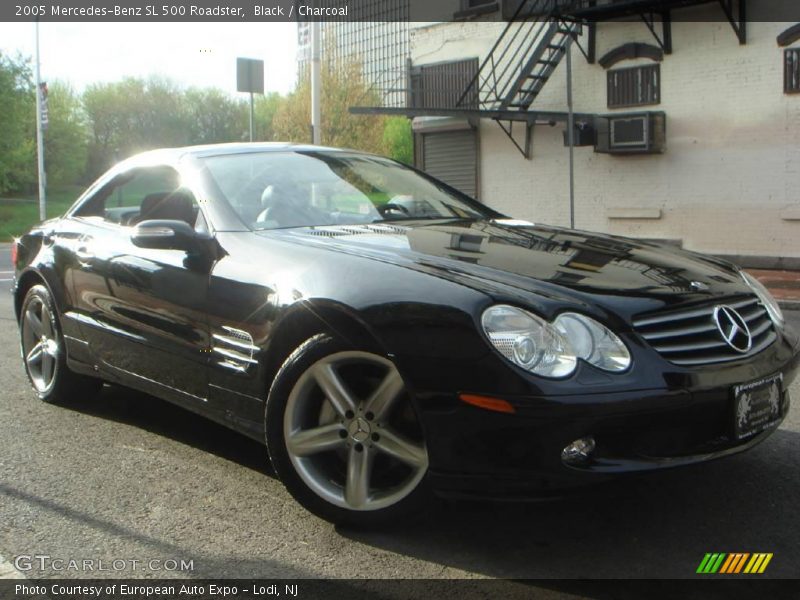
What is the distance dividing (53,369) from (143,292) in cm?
138

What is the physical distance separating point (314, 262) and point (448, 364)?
815 mm

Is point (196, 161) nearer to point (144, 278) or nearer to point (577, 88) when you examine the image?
point (144, 278)

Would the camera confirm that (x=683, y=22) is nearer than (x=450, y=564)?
No

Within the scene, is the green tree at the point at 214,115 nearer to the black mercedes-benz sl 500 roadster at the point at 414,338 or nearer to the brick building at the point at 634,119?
the brick building at the point at 634,119

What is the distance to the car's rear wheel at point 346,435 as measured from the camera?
3262 millimetres

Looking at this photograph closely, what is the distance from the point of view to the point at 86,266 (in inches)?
193

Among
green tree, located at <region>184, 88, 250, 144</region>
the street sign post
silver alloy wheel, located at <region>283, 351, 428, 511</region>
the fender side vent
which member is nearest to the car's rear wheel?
silver alloy wheel, located at <region>283, 351, 428, 511</region>

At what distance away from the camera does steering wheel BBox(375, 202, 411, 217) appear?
4.56 m

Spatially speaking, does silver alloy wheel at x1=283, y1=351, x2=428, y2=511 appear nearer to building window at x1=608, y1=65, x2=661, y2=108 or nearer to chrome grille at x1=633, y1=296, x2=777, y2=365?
→ chrome grille at x1=633, y1=296, x2=777, y2=365

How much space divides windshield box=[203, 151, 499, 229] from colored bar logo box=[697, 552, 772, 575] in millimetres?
2085

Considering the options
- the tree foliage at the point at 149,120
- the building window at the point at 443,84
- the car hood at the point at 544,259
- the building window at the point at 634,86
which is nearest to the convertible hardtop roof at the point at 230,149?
the car hood at the point at 544,259

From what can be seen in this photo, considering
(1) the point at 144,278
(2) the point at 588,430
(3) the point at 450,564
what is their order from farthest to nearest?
(1) the point at 144,278 < (3) the point at 450,564 < (2) the point at 588,430

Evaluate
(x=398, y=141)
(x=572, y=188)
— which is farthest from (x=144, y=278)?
(x=398, y=141)

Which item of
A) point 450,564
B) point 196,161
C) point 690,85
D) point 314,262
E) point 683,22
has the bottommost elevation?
point 450,564
